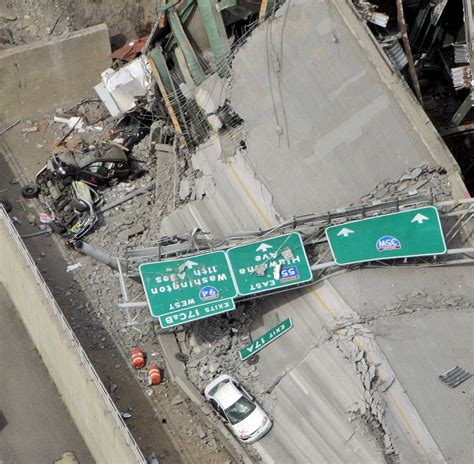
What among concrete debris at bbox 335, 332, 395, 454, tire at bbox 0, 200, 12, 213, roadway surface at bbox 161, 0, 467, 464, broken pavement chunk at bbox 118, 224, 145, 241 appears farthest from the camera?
tire at bbox 0, 200, 12, 213

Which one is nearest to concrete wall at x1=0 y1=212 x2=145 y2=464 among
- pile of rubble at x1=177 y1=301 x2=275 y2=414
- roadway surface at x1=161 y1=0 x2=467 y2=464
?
pile of rubble at x1=177 y1=301 x2=275 y2=414

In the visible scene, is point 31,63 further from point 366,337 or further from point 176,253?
point 366,337

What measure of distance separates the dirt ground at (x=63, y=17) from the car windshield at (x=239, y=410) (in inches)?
617

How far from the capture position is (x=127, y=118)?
1109 inches

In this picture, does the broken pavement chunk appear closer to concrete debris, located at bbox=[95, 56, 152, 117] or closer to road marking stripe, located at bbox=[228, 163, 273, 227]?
road marking stripe, located at bbox=[228, 163, 273, 227]

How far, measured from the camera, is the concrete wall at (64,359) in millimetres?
19969

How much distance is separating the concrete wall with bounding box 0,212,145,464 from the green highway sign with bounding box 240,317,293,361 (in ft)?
12.8

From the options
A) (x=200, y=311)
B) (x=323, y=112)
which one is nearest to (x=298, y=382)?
(x=200, y=311)

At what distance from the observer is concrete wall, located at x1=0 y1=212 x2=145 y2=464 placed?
20.0m

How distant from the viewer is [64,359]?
861 inches

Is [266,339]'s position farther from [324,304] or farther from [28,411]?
[28,411]

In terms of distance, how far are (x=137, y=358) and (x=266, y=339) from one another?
142 inches

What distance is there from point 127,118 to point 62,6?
5542 mm

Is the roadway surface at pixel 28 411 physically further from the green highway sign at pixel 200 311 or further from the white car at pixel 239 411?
the green highway sign at pixel 200 311
